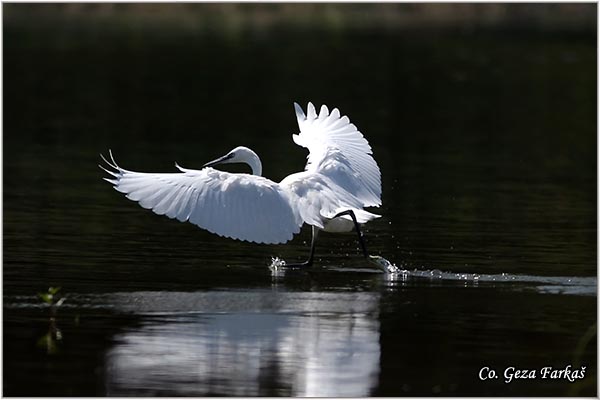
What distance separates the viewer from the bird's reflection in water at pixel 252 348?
9.45 metres

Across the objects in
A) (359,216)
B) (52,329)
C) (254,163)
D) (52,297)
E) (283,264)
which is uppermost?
(254,163)

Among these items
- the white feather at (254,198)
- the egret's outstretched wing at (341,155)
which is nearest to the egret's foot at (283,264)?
the white feather at (254,198)

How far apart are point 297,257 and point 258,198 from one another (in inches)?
75.2

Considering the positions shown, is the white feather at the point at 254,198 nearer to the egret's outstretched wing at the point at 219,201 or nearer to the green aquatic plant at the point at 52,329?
the egret's outstretched wing at the point at 219,201

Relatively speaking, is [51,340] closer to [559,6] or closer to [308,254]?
[308,254]

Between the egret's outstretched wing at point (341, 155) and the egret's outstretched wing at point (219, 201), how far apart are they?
1193mm

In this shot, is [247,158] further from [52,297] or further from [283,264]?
[52,297]

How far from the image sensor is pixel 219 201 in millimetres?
12648

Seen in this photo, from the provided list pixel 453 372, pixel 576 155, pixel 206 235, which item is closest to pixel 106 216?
pixel 206 235

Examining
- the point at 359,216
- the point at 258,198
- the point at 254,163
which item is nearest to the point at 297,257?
the point at 254,163

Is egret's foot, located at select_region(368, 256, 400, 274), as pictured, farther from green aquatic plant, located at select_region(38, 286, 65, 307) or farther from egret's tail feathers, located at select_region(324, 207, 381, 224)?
green aquatic plant, located at select_region(38, 286, 65, 307)

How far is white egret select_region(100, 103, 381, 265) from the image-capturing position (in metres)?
12.5

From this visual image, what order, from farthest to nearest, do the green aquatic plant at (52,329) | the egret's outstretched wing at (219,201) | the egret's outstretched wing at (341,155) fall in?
the egret's outstretched wing at (341,155), the egret's outstretched wing at (219,201), the green aquatic plant at (52,329)

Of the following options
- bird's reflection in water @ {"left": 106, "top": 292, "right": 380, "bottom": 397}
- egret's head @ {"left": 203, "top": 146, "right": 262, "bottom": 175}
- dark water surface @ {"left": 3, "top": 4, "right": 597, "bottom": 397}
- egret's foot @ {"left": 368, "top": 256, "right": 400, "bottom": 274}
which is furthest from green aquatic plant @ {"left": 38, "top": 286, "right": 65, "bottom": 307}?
egret's foot @ {"left": 368, "top": 256, "right": 400, "bottom": 274}
